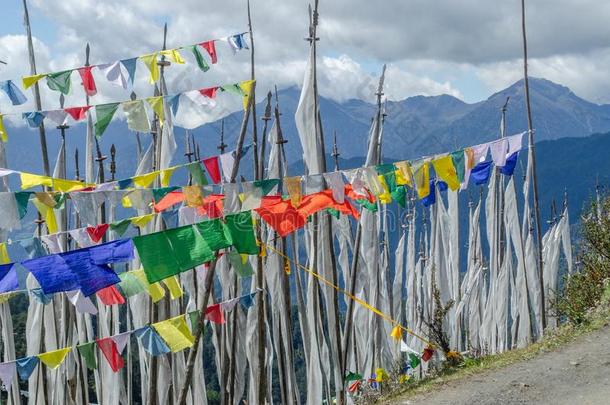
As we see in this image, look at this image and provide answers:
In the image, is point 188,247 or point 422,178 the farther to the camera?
point 422,178

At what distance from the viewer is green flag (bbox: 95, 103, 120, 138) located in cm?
1031

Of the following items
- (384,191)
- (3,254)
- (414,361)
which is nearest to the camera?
(3,254)

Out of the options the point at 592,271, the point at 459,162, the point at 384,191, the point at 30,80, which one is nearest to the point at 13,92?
the point at 30,80

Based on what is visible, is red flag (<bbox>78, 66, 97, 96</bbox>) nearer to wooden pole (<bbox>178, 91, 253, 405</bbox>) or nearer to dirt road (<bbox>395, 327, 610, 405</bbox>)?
wooden pole (<bbox>178, 91, 253, 405</bbox>)

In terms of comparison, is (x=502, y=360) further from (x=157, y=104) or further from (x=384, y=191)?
(x=157, y=104)

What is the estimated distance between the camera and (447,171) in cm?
1085

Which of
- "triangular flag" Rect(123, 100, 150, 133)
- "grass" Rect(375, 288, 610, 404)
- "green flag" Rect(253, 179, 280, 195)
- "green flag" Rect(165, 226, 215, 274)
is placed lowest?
"grass" Rect(375, 288, 610, 404)

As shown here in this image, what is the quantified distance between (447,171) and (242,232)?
327 centimetres

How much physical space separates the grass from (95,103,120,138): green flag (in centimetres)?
508

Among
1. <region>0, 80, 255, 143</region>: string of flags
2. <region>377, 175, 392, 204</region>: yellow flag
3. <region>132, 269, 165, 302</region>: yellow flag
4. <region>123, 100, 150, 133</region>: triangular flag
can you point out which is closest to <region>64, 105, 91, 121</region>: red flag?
<region>0, 80, 255, 143</region>: string of flags

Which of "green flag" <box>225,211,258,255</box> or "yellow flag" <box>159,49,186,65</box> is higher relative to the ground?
"yellow flag" <box>159,49,186,65</box>

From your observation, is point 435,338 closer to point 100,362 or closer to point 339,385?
point 339,385

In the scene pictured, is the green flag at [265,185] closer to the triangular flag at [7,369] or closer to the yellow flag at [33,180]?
the yellow flag at [33,180]

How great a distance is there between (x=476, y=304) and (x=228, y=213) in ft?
51.8
